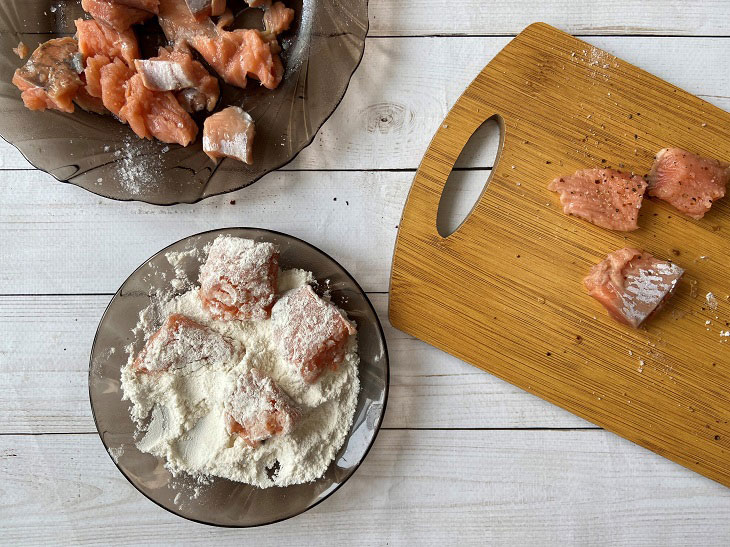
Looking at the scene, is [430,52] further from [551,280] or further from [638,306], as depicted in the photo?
[638,306]

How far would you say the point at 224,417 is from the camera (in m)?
1.70

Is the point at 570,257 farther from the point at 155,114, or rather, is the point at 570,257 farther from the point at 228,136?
the point at 155,114

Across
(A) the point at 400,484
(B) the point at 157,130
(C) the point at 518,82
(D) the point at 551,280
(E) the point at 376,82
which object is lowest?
(A) the point at 400,484

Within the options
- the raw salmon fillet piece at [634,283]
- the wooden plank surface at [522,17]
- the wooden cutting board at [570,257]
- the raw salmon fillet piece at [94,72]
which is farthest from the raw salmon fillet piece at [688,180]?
the raw salmon fillet piece at [94,72]

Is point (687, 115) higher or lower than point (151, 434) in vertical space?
higher

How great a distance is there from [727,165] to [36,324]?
2.28m

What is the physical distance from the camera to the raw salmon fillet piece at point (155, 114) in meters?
1.76

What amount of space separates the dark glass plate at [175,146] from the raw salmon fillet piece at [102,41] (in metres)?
0.18

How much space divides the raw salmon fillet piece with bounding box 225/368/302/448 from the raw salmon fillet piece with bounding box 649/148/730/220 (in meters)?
1.28

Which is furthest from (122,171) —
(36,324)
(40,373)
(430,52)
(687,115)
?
(687,115)

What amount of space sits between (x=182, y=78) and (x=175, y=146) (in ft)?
0.69

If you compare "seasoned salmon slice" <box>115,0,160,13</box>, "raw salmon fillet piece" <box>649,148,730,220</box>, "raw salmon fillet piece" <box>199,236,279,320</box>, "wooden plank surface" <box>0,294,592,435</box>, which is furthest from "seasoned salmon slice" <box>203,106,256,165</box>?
"raw salmon fillet piece" <box>649,148,730,220</box>

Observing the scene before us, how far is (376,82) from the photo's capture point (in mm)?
1944

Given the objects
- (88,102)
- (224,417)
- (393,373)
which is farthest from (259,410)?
(88,102)
